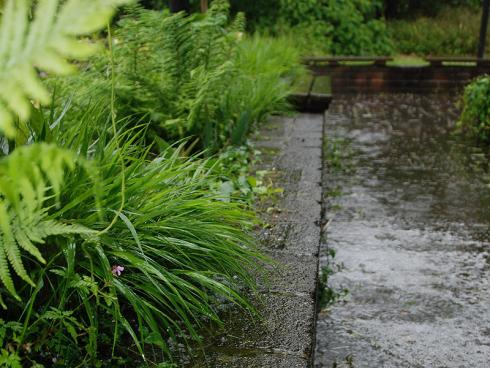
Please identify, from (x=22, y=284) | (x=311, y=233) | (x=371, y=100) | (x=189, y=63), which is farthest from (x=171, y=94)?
(x=371, y=100)

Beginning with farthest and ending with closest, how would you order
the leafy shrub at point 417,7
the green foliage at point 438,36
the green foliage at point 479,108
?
the leafy shrub at point 417,7, the green foliage at point 438,36, the green foliage at point 479,108

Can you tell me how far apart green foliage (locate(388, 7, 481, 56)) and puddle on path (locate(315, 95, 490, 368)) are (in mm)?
9859

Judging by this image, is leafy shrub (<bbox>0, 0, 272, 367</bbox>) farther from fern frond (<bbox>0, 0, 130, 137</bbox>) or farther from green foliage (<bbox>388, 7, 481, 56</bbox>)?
green foliage (<bbox>388, 7, 481, 56</bbox>)

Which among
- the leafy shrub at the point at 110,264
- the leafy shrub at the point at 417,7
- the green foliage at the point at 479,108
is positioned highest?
the leafy shrub at the point at 417,7

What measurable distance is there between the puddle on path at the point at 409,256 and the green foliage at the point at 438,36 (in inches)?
388

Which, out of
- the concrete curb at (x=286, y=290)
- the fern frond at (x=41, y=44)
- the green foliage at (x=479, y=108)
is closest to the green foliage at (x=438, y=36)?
the green foliage at (x=479, y=108)

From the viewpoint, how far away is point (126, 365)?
5.90 ft

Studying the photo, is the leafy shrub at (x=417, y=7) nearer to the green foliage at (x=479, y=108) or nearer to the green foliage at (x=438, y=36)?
the green foliage at (x=438, y=36)

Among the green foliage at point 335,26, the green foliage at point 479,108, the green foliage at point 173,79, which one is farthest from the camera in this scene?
the green foliage at point 335,26

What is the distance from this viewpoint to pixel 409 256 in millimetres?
3713

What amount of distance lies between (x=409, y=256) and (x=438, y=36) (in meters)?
14.0

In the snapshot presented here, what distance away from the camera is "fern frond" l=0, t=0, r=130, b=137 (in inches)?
27.6

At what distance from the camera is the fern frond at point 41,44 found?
702 mm

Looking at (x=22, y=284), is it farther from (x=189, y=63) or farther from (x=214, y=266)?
(x=189, y=63)
